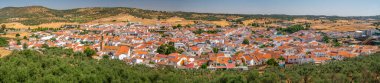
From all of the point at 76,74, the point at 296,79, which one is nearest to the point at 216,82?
the point at 296,79

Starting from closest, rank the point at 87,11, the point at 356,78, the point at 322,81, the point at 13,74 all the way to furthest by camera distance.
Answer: the point at 13,74, the point at 322,81, the point at 356,78, the point at 87,11

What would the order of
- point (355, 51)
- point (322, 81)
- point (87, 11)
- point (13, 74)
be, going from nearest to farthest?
1. point (13, 74)
2. point (322, 81)
3. point (355, 51)
4. point (87, 11)

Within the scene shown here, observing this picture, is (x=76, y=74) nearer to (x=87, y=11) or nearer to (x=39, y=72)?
(x=39, y=72)

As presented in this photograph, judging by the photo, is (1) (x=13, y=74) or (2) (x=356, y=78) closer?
(1) (x=13, y=74)

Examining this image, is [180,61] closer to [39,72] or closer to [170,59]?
[170,59]

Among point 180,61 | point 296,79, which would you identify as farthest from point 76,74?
point 180,61

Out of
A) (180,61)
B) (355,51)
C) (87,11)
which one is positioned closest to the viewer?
(180,61)

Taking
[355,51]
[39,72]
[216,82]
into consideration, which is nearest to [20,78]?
[39,72]

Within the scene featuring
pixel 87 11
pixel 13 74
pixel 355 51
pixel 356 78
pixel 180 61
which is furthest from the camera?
pixel 87 11

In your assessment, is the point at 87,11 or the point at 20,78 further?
the point at 87,11
